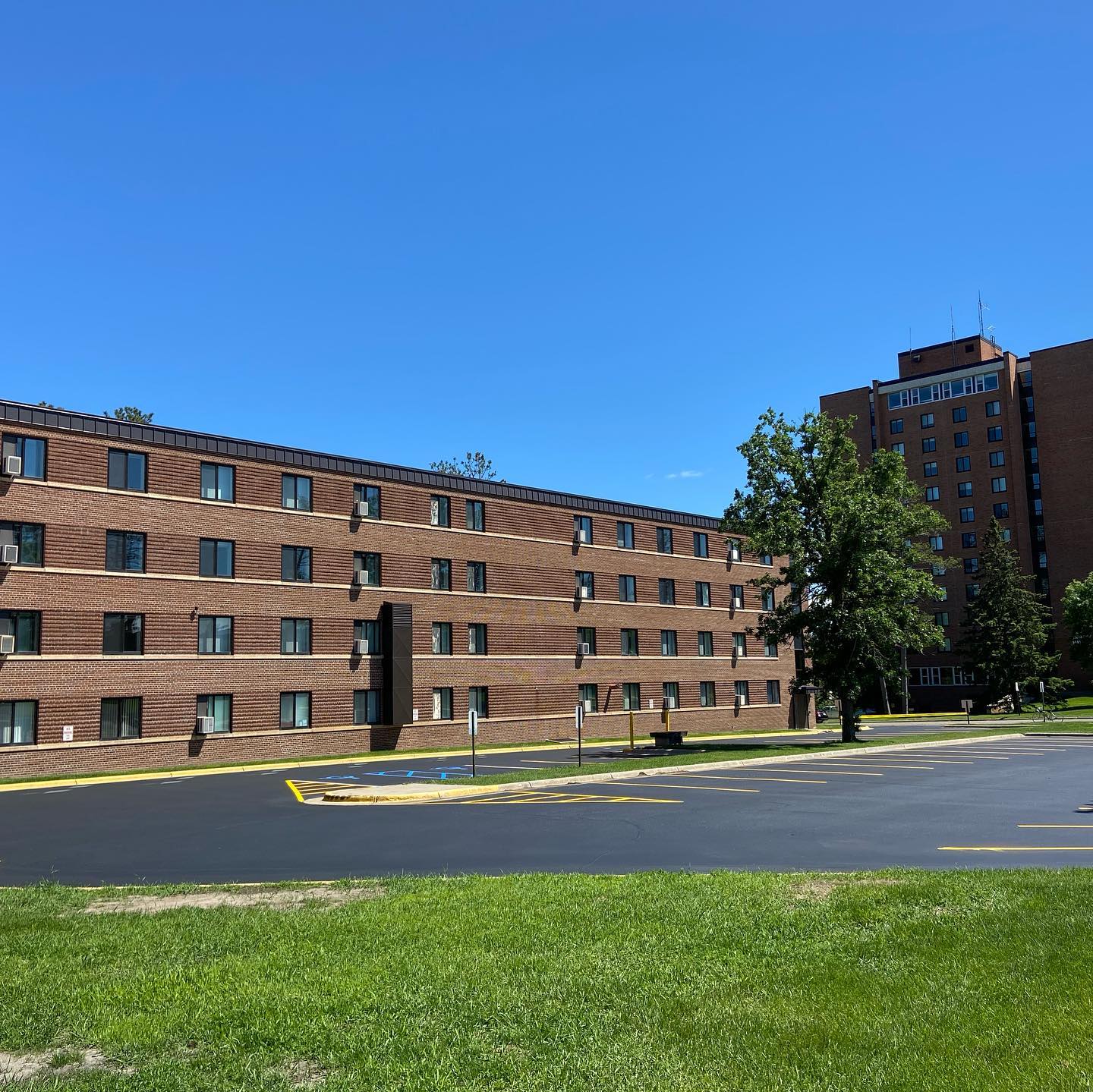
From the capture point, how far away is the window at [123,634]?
3419 centimetres

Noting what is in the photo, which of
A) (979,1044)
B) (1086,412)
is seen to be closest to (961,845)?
(979,1044)

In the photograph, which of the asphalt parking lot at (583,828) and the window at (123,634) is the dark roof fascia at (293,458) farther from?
the asphalt parking lot at (583,828)

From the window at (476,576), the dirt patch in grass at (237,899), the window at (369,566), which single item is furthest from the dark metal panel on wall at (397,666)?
the dirt patch in grass at (237,899)

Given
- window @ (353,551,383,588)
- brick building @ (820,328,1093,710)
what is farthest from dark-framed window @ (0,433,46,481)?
brick building @ (820,328,1093,710)

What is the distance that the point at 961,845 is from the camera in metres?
13.7

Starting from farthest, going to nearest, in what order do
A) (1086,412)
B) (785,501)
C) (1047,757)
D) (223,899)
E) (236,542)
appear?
(1086,412) → (785,501) → (236,542) → (1047,757) → (223,899)

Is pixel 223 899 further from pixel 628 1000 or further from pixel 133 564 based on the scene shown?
pixel 133 564

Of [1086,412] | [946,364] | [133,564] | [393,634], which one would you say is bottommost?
[393,634]

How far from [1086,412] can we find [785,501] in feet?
217

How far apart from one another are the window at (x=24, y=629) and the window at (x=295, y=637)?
9.23m

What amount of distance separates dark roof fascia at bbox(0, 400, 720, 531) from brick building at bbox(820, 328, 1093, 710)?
53.5 metres

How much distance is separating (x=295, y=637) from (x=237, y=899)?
29.7 m

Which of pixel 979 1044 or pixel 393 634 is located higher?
pixel 393 634

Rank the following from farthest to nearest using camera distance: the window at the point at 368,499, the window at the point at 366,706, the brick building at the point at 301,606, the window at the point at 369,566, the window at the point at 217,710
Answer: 1. the window at the point at 368,499
2. the window at the point at 369,566
3. the window at the point at 366,706
4. the window at the point at 217,710
5. the brick building at the point at 301,606
